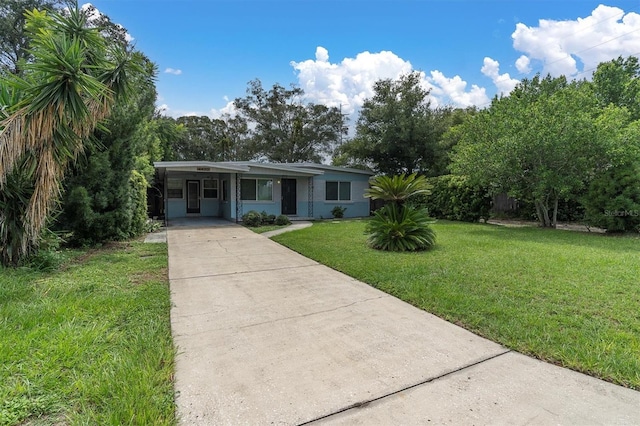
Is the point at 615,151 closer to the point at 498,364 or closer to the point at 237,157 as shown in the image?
the point at 498,364

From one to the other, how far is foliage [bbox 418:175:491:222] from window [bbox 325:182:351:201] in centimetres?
405

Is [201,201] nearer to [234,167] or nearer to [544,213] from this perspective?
[234,167]

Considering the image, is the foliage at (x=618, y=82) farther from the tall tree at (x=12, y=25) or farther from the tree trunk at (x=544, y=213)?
the tall tree at (x=12, y=25)

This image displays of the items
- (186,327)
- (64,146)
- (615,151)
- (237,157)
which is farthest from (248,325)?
(237,157)

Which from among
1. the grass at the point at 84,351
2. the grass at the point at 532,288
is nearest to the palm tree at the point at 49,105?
the grass at the point at 84,351

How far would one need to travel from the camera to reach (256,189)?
580 inches

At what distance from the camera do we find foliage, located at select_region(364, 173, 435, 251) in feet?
25.5

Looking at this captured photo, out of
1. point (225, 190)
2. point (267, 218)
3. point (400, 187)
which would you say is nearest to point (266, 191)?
point (267, 218)

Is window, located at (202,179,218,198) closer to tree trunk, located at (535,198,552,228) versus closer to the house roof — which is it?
the house roof

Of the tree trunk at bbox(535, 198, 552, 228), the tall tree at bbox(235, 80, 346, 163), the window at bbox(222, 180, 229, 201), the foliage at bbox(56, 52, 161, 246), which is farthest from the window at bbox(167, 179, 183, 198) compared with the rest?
the tree trunk at bbox(535, 198, 552, 228)

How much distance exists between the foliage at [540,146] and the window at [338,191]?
645cm

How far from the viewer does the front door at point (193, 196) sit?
16.8m

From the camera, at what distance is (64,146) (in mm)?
5438

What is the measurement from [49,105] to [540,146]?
41.0 feet
